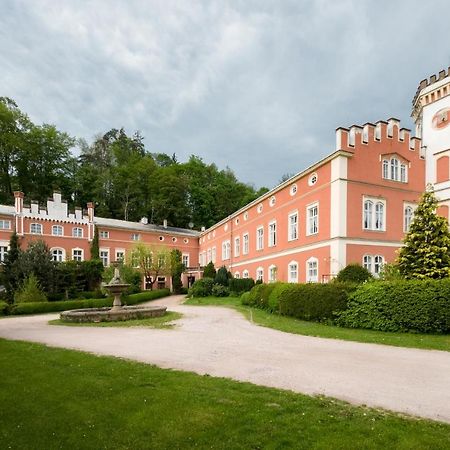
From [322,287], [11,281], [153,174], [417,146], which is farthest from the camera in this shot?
[153,174]

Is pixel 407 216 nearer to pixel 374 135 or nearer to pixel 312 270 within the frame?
pixel 374 135

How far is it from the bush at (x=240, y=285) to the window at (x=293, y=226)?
670 cm

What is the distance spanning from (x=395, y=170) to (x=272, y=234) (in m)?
10.6

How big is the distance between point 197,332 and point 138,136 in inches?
2515

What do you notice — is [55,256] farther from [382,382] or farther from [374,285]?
[382,382]

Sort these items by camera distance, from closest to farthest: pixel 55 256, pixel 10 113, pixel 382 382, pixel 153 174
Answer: pixel 382 382 → pixel 55 256 → pixel 10 113 → pixel 153 174

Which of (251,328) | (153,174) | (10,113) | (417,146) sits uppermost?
(10,113)

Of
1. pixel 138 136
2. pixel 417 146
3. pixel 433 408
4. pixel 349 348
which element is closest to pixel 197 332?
pixel 349 348

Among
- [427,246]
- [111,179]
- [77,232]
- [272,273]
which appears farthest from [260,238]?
[111,179]

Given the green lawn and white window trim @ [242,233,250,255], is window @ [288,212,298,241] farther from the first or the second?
the green lawn

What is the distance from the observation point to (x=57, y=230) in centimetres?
4112

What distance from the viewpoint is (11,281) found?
101ft

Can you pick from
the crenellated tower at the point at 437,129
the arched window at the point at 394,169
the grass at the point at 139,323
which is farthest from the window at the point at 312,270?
the grass at the point at 139,323

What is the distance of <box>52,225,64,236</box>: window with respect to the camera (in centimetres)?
4088
